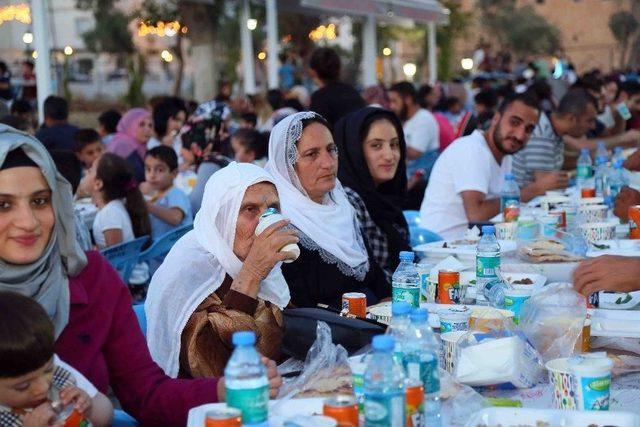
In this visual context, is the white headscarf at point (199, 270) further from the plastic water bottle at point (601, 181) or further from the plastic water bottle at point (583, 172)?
the plastic water bottle at point (583, 172)

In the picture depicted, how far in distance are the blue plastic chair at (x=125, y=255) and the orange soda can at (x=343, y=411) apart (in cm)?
368

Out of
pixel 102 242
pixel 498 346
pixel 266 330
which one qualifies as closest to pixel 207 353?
pixel 266 330

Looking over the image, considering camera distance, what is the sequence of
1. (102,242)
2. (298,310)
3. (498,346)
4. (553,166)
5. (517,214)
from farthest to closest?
(553,166) → (102,242) → (517,214) → (298,310) → (498,346)

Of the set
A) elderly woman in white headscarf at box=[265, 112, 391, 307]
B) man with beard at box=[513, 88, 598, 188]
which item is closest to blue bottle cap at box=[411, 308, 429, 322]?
elderly woman in white headscarf at box=[265, 112, 391, 307]

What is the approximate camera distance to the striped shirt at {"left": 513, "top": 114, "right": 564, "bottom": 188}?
8562mm

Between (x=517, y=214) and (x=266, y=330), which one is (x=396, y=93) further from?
(x=266, y=330)

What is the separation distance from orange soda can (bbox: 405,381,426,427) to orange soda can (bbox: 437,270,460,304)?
158 centimetres

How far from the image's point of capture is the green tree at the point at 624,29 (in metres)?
51.0

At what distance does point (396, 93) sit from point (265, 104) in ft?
6.17

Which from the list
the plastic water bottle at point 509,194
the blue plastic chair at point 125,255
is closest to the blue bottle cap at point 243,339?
the blue plastic chair at point 125,255

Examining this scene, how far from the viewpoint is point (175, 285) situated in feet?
11.3

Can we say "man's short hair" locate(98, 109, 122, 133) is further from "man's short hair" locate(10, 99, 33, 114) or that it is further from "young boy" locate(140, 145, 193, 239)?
"young boy" locate(140, 145, 193, 239)

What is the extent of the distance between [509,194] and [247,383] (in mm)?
4590

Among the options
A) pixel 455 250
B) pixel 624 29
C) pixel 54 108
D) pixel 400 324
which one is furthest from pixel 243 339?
pixel 624 29
